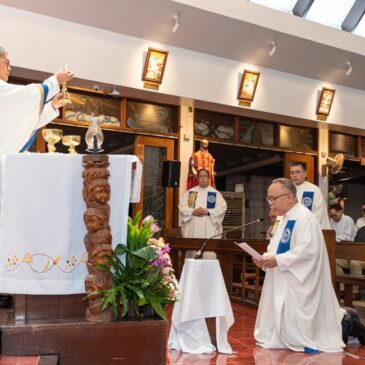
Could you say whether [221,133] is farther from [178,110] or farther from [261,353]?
[261,353]

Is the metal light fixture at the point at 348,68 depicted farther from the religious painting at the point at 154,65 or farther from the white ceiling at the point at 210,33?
the religious painting at the point at 154,65

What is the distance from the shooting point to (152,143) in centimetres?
940

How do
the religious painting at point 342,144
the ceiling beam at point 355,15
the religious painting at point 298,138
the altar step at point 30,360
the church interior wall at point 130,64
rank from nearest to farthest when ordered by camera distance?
the altar step at point 30,360 → the church interior wall at point 130,64 → the ceiling beam at point 355,15 → the religious painting at point 298,138 → the religious painting at point 342,144

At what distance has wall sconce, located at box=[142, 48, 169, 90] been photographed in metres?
8.30

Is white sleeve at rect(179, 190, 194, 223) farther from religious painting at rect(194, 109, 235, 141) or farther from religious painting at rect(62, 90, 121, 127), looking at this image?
religious painting at rect(62, 90, 121, 127)

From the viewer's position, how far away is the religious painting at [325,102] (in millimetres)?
10430

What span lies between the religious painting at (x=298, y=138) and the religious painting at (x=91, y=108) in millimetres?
3662

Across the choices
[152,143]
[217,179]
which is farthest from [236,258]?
[217,179]

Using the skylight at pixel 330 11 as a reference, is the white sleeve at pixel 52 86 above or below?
below

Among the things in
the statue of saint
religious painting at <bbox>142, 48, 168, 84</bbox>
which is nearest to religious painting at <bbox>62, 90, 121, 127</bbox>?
religious painting at <bbox>142, 48, 168, 84</bbox>

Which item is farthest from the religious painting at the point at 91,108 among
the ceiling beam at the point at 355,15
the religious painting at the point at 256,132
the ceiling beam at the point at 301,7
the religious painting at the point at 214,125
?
the ceiling beam at the point at 355,15

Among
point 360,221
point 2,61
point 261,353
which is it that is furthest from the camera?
point 360,221

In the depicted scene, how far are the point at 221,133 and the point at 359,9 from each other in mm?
3395

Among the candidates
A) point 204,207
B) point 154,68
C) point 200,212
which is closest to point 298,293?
point 200,212
